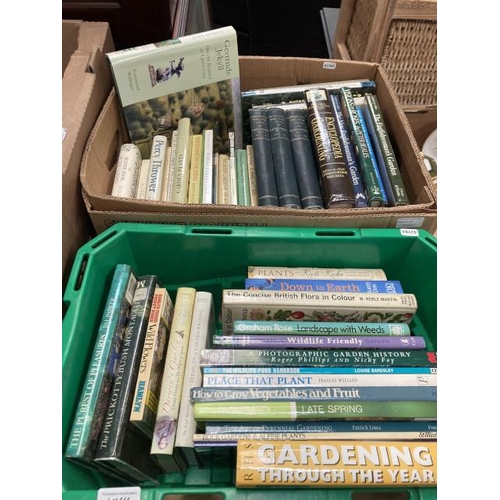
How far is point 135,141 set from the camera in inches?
41.9

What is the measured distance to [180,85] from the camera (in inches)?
39.9

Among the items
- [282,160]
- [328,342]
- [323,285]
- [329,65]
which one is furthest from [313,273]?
[329,65]

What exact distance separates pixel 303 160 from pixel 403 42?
584mm

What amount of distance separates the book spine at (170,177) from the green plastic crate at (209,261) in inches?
4.6

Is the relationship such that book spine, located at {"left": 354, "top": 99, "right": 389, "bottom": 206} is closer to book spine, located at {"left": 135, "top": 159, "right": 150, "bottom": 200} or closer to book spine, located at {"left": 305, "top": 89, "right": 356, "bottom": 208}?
book spine, located at {"left": 305, "top": 89, "right": 356, "bottom": 208}

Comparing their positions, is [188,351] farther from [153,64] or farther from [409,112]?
[409,112]

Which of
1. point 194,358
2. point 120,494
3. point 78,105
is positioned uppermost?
point 78,105

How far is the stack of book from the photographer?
61 cm

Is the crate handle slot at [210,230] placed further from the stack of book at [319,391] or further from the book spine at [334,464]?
the book spine at [334,464]

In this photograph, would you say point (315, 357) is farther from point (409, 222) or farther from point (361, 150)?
point (361, 150)

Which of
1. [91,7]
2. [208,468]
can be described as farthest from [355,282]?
[91,7]

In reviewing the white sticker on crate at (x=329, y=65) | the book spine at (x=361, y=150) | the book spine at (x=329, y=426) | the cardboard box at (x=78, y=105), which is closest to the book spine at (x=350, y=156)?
the book spine at (x=361, y=150)

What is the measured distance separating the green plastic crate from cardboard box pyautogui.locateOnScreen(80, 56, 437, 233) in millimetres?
19

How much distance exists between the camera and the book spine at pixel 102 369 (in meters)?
0.65
